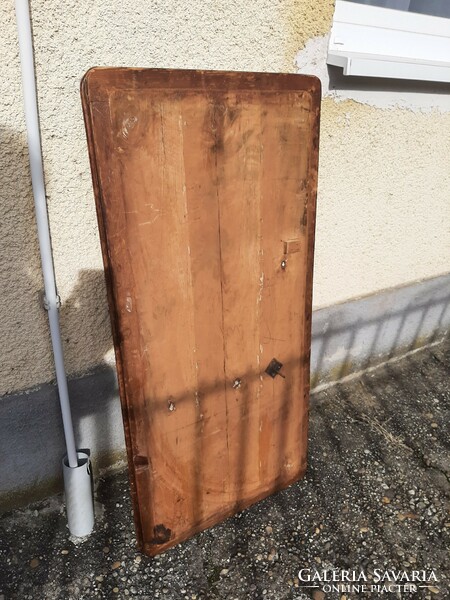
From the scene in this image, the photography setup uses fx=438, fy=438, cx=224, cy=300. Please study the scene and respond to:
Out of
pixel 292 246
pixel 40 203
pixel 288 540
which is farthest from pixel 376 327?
pixel 40 203

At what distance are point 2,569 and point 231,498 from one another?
1082 millimetres

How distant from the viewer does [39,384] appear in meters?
2.06

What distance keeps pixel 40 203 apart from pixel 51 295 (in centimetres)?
38

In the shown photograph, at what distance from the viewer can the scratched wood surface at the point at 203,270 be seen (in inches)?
60.8

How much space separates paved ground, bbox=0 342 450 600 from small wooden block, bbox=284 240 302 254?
52.0 inches

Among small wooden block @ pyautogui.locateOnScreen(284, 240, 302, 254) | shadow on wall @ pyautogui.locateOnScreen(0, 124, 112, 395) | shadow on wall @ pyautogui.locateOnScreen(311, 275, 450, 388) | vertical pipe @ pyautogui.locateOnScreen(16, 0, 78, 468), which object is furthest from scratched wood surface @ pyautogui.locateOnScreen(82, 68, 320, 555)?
shadow on wall @ pyautogui.locateOnScreen(311, 275, 450, 388)

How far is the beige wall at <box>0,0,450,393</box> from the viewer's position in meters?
1.62

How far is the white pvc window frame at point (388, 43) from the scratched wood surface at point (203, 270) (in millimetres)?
492

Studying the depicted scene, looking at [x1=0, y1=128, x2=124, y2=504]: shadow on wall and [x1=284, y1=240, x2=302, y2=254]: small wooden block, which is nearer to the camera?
[x1=0, y1=128, x2=124, y2=504]: shadow on wall

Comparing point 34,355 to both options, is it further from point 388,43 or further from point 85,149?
point 388,43

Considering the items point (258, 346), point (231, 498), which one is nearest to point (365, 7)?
point (258, 346)

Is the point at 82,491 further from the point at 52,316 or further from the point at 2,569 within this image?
the point at 52,316

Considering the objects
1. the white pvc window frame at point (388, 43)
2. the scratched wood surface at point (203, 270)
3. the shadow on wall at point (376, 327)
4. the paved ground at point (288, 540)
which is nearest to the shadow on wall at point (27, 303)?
the scratched wood surface at point (203, 270)

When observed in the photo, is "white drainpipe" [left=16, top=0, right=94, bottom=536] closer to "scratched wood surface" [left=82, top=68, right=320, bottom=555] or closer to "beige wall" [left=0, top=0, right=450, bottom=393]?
"beige wall" [left=0, top=0, right=450, bottom=393]
